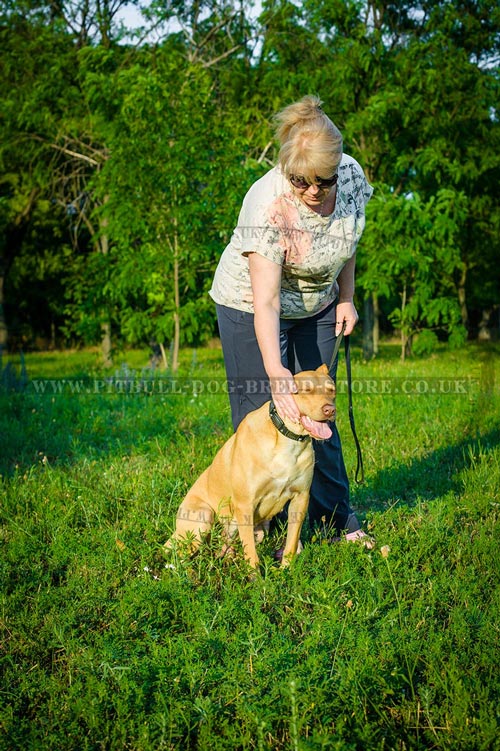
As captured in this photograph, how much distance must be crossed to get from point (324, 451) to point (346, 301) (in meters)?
0.88

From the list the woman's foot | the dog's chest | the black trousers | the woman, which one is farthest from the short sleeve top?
the woman's foot

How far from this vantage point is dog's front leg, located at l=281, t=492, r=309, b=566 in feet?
11.2

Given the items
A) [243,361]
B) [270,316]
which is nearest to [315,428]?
[270,316]

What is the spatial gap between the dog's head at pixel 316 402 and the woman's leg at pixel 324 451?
764 millimetres

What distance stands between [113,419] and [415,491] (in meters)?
3.44

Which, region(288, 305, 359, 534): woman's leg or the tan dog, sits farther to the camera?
region(288, 305, 359, 534): woman's leg

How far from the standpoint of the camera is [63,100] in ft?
52.5

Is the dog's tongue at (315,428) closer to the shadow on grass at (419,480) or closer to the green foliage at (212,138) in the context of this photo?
the shadow on grass at (419,480)

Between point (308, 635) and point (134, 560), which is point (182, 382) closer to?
point (134, 560)

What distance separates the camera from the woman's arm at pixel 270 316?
3.14 meters

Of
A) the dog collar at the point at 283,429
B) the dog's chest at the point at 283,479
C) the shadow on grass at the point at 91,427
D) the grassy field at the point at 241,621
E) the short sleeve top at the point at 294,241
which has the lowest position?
the grassy field at the point at 241,621

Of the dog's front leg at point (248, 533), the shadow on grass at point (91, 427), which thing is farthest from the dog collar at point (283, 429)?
the shadow on grass at point (91, 427)

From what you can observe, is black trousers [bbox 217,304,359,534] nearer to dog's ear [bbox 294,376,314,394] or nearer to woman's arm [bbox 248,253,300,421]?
woman's arm [bbox 248,253,300,421]

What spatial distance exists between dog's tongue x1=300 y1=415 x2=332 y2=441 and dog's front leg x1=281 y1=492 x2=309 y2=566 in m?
0.45
